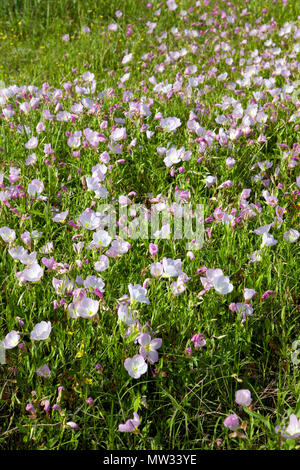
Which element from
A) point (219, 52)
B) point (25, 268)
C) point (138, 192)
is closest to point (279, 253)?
point (138, 192)

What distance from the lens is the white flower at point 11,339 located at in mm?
1771

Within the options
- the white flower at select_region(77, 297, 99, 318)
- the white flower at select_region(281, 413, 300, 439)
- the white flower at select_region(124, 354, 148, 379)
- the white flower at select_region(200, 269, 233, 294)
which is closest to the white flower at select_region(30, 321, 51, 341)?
the white flower at select_region(77, 297, 99, 318)

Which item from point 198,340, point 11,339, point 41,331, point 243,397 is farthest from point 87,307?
point 243,397

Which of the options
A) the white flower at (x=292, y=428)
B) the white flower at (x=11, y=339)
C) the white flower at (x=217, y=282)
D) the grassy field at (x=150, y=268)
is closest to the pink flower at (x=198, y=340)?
the grassy field at (x=150, y=268)

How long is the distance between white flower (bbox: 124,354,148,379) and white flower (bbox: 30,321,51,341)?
332 millimetres

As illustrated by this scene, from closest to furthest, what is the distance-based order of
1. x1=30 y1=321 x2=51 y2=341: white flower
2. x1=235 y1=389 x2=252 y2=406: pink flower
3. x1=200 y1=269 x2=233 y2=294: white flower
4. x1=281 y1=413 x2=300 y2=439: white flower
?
x1=281 y1=413 x2=300 y2=439: white flower
x1=235 y1=389 x2=252 y2=406: pink flower
x1=30 y1=321 x2=51 y2=341: white flower
x1=200 y1=269 x2=233 y2=294: white flower

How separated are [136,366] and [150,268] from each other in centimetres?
42

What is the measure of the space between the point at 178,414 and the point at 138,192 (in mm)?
1421

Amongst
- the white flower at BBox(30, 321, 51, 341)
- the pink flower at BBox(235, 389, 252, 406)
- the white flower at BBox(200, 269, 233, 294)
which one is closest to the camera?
the pink flower at BBox(235, 389, 252, 406)

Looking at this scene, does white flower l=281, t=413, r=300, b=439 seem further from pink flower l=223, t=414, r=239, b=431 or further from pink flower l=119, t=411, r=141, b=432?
pink flower l=119, t=411, r=141, b=432

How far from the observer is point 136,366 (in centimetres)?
170

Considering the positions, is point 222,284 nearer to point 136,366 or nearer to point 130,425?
point 136,366

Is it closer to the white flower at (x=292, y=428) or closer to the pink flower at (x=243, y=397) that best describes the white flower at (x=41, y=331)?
the pink flower at (x=243, y=397)

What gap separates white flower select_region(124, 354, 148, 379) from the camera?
5.48ft
